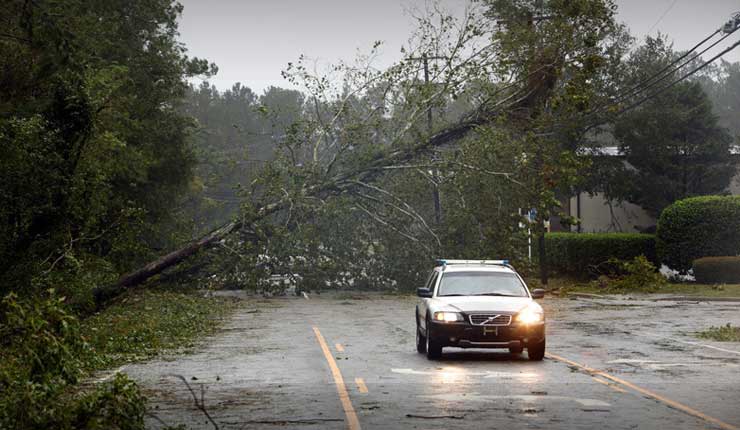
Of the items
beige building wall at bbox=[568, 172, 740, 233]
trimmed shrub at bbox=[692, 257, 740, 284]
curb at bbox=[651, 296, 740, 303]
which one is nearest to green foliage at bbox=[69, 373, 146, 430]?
curb at bbox=[651, 296, 740, 303]

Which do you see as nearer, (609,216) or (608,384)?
(608,384)

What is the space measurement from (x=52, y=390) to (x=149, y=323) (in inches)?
639

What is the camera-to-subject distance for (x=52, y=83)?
2330 centimetres

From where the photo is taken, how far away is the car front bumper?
58.7 ft

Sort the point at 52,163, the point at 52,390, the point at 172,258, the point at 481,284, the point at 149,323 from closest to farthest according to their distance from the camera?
1. the point at 52,390
2. the point at 481,284
3. the point at 52,163
4. the point at 149,323
5. the point at 172,258

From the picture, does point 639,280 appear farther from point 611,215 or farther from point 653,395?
point 653,395

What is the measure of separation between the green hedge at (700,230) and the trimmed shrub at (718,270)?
111 centimetres

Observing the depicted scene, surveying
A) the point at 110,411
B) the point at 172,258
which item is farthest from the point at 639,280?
the point at 110,411

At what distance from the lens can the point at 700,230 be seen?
45.5 meters

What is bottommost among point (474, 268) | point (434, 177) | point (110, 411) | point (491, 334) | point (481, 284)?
point (110, 411)

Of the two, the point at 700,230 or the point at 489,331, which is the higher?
the point at 700,230

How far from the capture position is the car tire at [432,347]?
1819 centimetres

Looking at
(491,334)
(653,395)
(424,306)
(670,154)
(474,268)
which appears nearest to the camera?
(653,395)

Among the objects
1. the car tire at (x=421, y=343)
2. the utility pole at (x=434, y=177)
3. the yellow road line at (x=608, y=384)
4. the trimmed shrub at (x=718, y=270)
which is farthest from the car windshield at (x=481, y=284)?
the trimmed shrub at (x=718, y=270)
